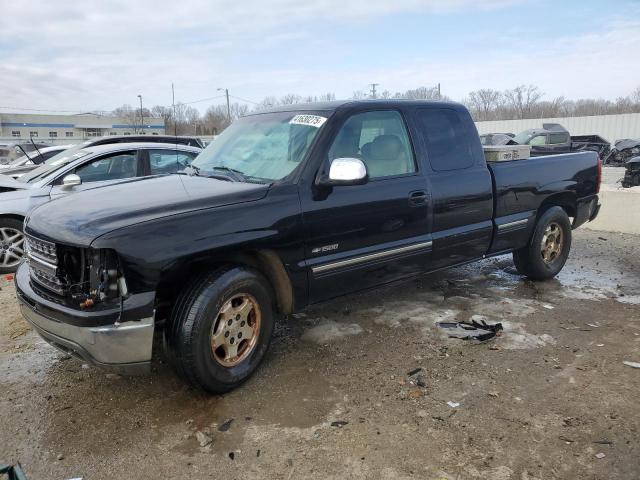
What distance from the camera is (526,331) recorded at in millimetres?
4391

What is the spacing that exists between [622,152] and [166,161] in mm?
21519

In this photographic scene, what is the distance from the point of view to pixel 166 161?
23.8 feet

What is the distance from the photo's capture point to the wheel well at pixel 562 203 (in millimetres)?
5570

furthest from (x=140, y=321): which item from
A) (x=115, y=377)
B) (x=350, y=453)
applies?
(x=350, y=453)

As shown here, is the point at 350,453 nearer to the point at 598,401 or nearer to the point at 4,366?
the point at 598,401

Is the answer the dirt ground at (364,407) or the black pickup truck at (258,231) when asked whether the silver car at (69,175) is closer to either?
the dirt ground at (364,407)

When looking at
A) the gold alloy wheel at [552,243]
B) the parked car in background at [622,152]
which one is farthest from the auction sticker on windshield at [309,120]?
the parked car in background at [622,152]

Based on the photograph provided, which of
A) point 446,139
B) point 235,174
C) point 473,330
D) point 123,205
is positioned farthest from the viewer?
point 446,139

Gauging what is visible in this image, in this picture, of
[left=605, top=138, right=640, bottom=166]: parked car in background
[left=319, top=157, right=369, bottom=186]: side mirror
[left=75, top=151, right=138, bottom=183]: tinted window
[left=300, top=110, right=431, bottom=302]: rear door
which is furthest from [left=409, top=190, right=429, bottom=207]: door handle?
[left=605, top=138, right=640, bottom=166]: parked car in background

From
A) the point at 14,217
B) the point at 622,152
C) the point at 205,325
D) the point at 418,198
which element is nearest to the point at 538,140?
the point at 622,152

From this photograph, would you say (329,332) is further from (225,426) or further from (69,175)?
(69,175)

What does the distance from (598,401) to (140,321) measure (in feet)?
9.48

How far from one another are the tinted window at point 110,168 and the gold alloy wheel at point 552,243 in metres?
5.30

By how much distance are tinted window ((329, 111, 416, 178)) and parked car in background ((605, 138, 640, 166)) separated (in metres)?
21.3
